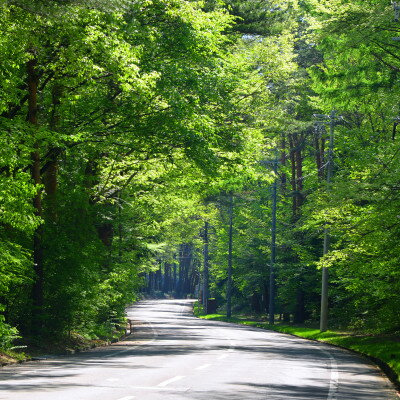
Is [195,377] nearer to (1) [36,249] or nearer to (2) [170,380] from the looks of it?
(2) [170,380]

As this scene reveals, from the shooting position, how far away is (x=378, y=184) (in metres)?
23.1

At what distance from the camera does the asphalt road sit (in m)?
12.1

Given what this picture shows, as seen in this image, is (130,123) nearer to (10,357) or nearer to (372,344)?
(10,357)

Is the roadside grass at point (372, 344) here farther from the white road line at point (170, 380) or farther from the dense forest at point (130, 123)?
the white road line at point (170, 380)

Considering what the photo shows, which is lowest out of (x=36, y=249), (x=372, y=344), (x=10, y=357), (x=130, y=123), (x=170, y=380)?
(x=10, y=357)

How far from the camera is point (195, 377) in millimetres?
15008

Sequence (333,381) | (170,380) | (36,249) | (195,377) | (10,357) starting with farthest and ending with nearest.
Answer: (36,249) < (10,357) < (333,381) < (195,377) < (170,380)

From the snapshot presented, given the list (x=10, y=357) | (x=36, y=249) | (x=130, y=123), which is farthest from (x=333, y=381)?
(x=130, y=123)

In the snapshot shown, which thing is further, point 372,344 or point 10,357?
point 372,344

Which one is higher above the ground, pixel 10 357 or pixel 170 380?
pixel 170 380

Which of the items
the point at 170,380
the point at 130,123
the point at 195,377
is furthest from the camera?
Answer: the point at 130,123

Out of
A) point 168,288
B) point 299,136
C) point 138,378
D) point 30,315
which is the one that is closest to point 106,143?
point 30,315

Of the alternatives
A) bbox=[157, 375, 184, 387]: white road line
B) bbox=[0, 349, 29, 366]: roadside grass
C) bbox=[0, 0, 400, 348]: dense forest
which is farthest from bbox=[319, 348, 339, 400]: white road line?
bbox=[0, 349, 29, 366]: roadside grass

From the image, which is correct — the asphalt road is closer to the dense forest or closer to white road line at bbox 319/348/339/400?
white road line at bbox 319/348/339/400
